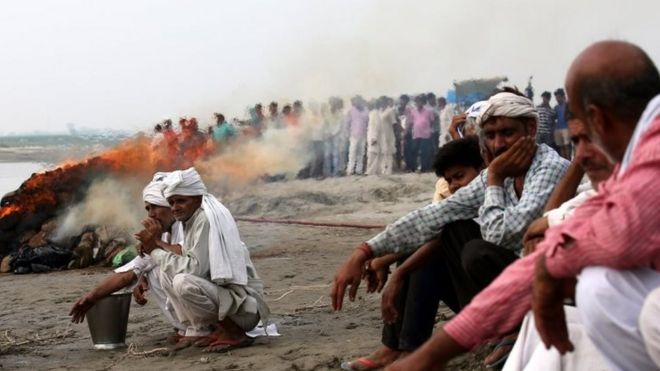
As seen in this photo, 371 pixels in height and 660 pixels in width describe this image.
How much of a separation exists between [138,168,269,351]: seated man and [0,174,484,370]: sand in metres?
0.17

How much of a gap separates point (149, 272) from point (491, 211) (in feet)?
10.3

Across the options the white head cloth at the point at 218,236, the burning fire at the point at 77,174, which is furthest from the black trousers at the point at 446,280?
the burning fire at the point at 77,174

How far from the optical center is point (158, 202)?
6.75 metres

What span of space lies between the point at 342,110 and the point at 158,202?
15114 millimetres

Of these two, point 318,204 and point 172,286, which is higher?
point 172,286

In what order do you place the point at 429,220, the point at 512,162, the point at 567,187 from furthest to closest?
1. the point at 429,220
2. the point at 512,162
3. the point at 567,187

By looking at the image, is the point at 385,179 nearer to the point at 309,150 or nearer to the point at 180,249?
the point at 309,150

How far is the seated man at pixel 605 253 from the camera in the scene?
2443 mm

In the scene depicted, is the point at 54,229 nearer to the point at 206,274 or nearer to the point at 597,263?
the point at 206,274

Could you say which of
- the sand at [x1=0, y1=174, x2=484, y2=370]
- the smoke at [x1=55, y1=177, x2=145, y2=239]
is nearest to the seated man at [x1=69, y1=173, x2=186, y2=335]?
the sand at [x1=0, y1=174, x2=484, y2=370]

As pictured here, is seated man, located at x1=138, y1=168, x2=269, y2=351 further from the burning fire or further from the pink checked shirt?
the burning fire

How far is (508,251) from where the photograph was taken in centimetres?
420

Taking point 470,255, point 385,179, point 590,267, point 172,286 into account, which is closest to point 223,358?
point 172,286

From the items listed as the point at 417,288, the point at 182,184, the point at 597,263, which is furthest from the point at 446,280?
the point at 597,263
